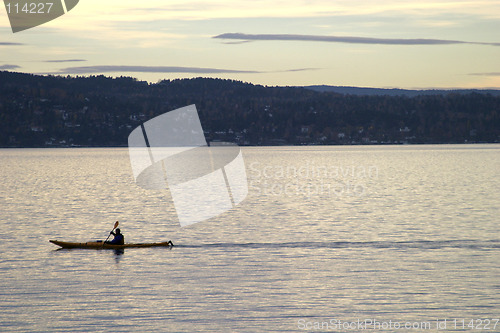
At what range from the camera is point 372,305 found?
113 ft

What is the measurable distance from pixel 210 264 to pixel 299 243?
37.9 feet

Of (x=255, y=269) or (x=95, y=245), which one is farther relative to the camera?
(x=95, y=245)

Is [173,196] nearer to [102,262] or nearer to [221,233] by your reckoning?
[221,233]

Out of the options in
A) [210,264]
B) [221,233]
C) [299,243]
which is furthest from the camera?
[221,233]

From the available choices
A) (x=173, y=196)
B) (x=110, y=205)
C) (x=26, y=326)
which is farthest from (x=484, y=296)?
(x=173, y=196)

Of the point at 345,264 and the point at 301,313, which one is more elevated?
the point at 301,313

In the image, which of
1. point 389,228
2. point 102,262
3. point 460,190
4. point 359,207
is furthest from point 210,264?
point 460,190

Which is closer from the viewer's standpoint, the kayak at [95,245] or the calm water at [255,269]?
the calm water at [255,269]

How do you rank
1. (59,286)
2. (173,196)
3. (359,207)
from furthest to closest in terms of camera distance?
(173,196), (359,207), (59,286)

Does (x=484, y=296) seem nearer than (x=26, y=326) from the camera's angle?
No

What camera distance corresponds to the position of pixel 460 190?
362ft

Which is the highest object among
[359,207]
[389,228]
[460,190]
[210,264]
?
[210,264]

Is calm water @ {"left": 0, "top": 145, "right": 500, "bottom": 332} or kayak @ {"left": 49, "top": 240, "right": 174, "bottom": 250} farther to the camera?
kayak @ {"left": 49, "top": 240, "right": 174, "bottom": 250}

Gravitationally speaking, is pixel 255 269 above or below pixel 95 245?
above
